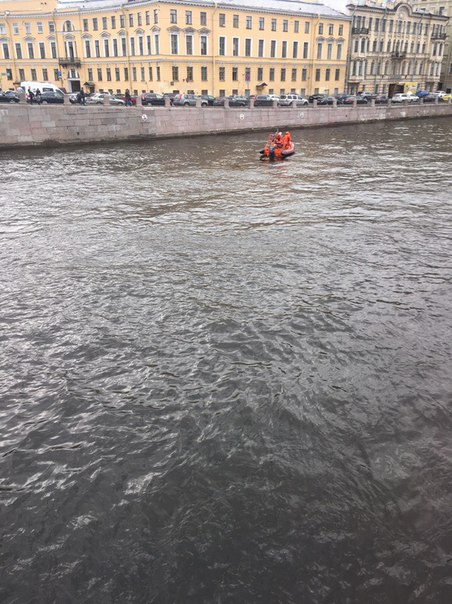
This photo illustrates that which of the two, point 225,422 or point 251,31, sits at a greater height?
point 251,31

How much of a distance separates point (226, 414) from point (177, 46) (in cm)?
5442

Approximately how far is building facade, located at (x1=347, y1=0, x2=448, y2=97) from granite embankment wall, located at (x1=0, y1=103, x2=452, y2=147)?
26.2 meters

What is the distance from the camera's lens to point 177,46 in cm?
5234

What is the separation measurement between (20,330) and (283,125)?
121ft

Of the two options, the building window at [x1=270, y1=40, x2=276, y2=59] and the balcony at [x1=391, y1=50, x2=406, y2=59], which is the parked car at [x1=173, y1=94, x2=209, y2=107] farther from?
the balcony at [x1=391, y1=50, x2=406, y2=59]

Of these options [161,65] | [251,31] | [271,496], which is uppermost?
[251,31]

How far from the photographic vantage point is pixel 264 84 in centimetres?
5838

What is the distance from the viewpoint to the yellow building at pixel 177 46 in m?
52.5

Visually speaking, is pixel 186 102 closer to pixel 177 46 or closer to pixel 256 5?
pixel 177 46

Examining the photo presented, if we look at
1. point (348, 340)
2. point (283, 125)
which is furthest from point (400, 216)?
point (283, 125)

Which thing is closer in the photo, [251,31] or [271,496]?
[271,496]

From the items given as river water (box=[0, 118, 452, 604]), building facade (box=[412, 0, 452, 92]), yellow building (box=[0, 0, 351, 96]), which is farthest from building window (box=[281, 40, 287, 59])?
river water (box=[0, 118, 452, 604])

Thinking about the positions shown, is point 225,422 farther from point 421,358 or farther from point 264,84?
point 264,84

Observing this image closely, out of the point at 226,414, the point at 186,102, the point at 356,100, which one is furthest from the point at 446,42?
the point at 226,414
